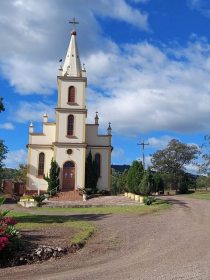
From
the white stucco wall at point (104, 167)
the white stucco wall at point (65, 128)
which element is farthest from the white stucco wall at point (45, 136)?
the white stucco wall at point (104, 167)

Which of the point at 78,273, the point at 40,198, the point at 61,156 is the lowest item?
the point at 78,273

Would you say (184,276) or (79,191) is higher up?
(79,191)

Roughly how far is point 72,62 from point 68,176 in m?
12.1

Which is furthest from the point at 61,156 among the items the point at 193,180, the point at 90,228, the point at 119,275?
the point at 193,180

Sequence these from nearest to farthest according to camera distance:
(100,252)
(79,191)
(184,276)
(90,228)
A: 1. (184,276)
2. (100,252)
3. (90,228)
4. (79,191)

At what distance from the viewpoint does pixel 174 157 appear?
82750 mm

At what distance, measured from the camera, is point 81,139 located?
152ft

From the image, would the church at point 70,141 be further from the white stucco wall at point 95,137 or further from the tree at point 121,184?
the tree at point 121,184

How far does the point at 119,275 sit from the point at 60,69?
4050cm

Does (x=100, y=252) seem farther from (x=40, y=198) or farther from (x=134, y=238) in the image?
(x=40, y=198)

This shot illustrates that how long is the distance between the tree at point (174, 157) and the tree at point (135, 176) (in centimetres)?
3888

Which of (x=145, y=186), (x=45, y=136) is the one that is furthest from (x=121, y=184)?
(x=145, y=186)

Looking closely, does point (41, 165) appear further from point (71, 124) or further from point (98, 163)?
point (98, 163)

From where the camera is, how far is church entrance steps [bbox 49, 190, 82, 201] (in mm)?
41875
